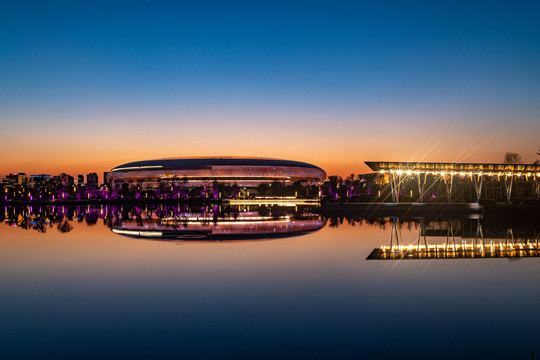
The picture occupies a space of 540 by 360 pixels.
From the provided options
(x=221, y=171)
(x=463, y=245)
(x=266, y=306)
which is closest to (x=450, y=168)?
(x=463, y=245)

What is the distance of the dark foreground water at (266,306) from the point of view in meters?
7.25

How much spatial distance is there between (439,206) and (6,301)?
4416cm

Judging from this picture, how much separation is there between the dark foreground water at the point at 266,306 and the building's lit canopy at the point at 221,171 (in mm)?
119381

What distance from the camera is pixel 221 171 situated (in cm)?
13650

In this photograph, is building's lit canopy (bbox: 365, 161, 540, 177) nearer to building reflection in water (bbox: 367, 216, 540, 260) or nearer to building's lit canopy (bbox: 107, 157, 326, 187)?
building reflection in water (bbox: 367, 216, 540, 260)

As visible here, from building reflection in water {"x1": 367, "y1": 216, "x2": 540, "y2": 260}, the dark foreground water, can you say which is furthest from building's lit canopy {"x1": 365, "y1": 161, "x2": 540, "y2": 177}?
the dark foreground water

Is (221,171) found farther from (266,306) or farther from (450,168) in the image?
(266,306)

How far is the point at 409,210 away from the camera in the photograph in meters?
45.6

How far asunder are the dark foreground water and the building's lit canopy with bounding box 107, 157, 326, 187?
392 feet

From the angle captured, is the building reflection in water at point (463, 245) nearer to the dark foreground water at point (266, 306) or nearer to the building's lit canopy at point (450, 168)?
the dark foreground water at point (266, 306)

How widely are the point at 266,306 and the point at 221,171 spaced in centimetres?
12774

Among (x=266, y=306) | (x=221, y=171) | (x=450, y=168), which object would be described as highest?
(x=221, y=171)

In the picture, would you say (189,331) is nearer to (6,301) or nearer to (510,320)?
(6,301)

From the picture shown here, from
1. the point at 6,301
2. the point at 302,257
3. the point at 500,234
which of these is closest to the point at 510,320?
the point at 302,257
